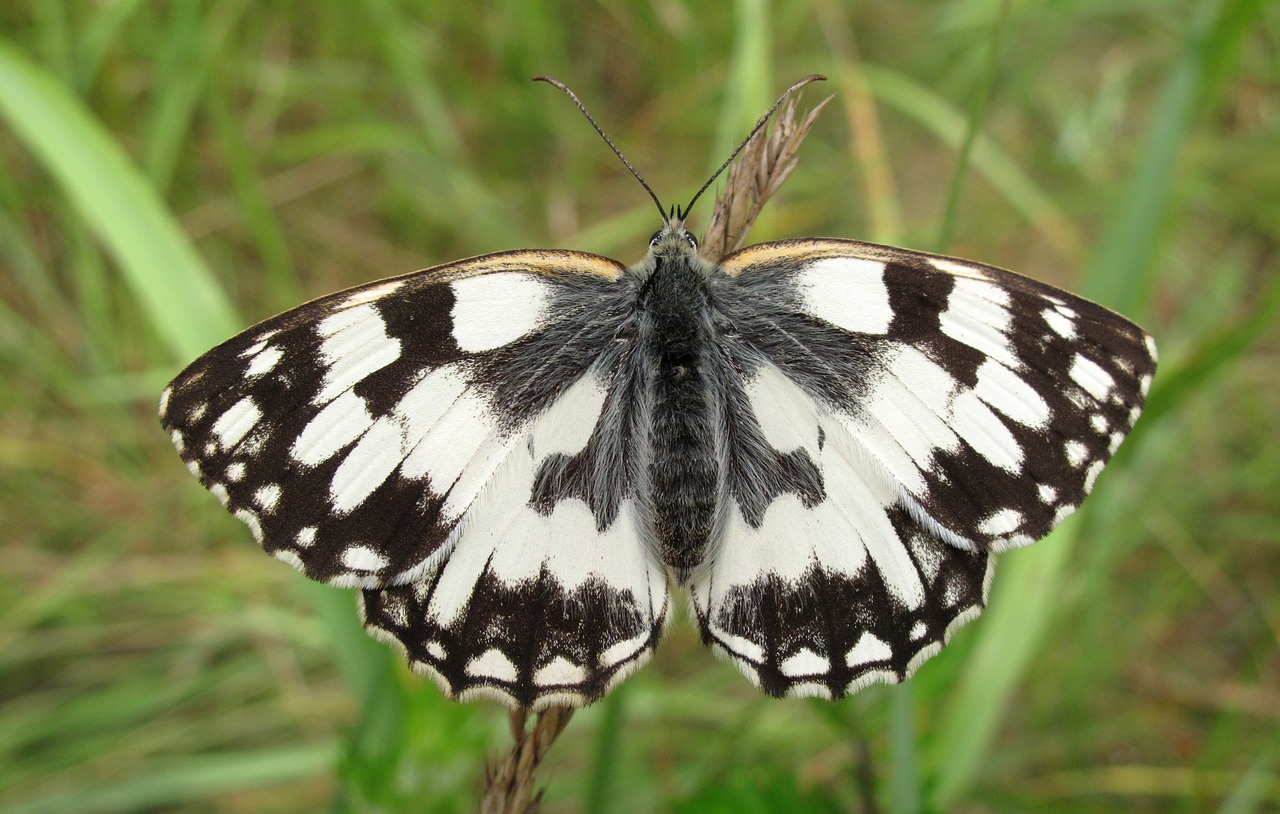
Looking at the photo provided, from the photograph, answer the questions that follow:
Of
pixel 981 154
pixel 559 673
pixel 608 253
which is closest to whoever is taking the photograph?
pixel 559 673

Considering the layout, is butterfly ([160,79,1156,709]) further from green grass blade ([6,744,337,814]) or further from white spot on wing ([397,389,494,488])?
green grass blade ([6,744,337,814])

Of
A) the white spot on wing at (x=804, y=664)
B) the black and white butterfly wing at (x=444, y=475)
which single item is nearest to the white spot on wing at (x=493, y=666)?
the black and white butterfly wing at (x=444, y=475)

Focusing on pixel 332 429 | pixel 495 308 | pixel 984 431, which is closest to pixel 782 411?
pixel 984 431

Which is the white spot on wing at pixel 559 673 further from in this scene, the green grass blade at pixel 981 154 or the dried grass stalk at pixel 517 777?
the green grass blade at pixel 981 154

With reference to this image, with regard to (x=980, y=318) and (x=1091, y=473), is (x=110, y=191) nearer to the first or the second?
(x=980, y=318)

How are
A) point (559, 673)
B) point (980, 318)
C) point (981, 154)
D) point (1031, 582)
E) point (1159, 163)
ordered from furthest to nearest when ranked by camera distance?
point (981, 154), point (1031, 582), point (1159, 163), point (980, 318), point (559, 673)

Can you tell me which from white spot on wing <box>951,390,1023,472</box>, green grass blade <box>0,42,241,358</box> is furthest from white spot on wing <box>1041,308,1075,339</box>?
green grass blade <box>0,42,241,358</box>
